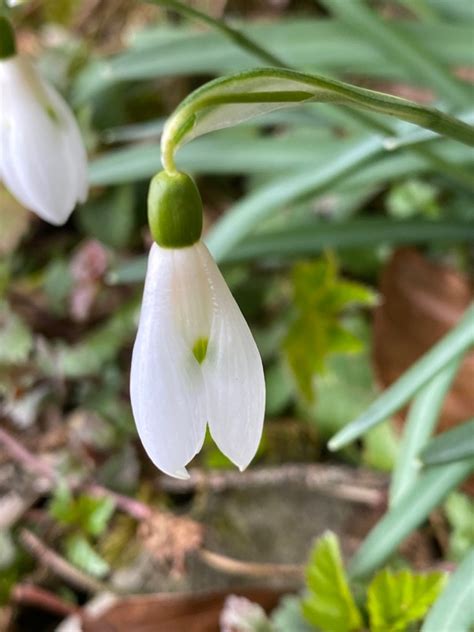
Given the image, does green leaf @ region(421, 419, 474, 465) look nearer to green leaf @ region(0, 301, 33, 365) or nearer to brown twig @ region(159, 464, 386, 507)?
brown twig @ region(159, 464, 386, 507)

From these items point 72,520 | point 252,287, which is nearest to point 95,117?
point 252,287

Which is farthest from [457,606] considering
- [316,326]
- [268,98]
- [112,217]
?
[112,217]

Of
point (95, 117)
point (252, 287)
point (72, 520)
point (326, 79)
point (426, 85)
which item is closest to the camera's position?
point (326, 79)

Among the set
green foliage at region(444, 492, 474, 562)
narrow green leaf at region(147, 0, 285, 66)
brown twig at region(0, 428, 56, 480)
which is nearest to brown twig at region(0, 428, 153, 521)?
brown twig at region(0, 428, 56, 480)

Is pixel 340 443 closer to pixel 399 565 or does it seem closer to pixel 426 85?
pixel 399 565

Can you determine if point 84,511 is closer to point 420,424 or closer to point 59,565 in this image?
point 59,565

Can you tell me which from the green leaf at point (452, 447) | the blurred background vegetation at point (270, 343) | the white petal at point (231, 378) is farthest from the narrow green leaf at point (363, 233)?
the white petal at point (231, 378)
